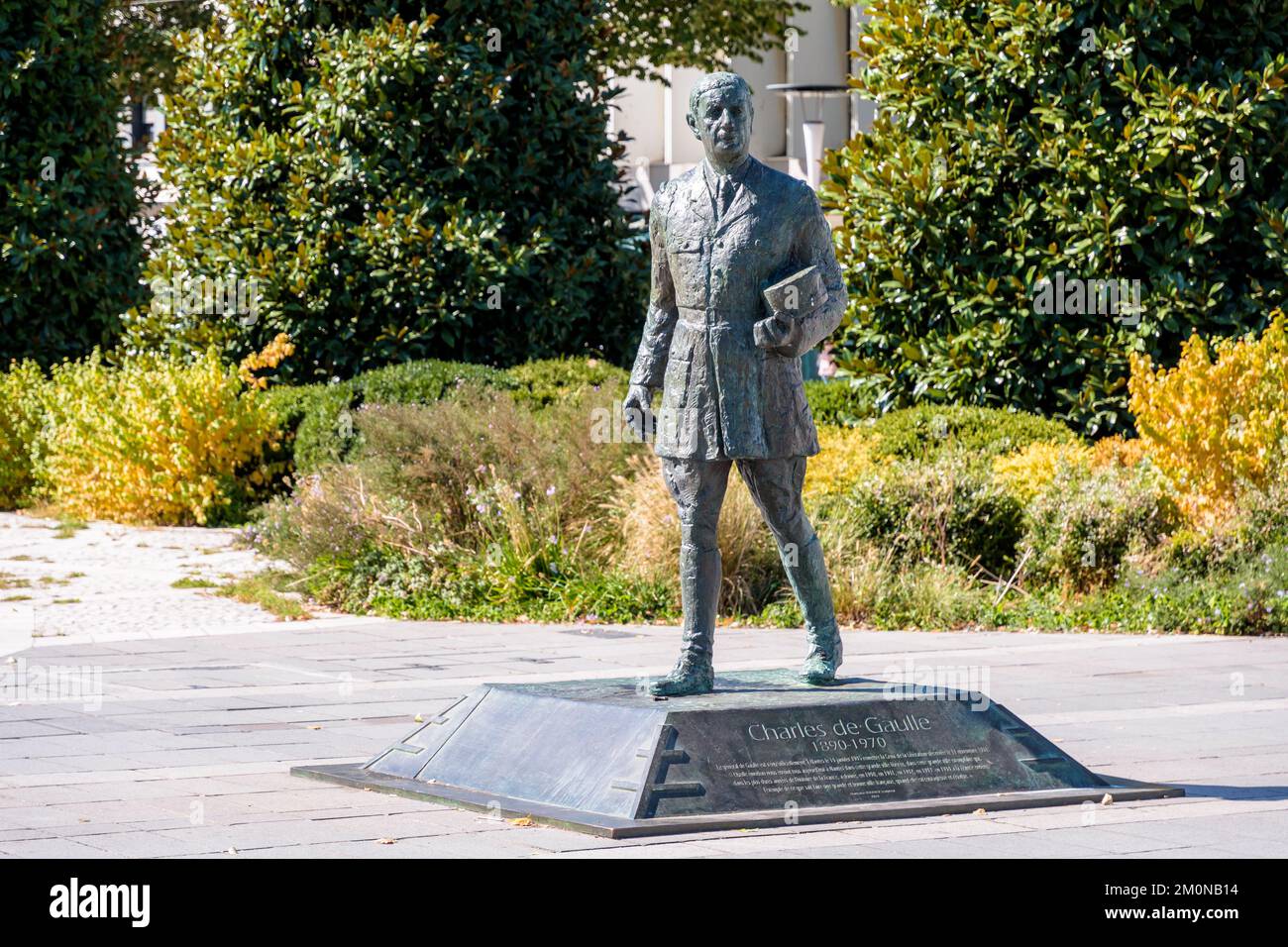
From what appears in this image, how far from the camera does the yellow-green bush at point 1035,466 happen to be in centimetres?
1248

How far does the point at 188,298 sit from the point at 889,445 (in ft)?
23.9

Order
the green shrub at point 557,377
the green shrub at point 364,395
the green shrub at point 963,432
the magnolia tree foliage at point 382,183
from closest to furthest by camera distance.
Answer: the green shrub at point 963,432 → the green shrub at point 364,395 → the green shrub at point 557,377 → the magnolia tree foliage at point 382,183

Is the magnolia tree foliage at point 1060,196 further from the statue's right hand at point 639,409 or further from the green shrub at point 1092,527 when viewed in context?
the statue's right hand at point 639,409

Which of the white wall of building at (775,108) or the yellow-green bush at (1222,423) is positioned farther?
the white wall of building at (775,108)

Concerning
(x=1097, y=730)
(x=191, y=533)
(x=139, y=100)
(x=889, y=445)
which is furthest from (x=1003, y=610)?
(x=139, y=100)

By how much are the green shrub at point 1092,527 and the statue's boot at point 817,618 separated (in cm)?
504

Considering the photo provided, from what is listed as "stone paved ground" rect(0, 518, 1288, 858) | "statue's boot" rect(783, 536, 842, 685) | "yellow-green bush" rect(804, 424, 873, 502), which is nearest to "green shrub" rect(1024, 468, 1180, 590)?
"stone paved ground" rect(0, 518, 1288, 858)

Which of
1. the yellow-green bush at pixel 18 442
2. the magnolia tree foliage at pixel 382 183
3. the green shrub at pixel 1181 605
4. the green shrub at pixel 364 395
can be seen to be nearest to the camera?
the green shrub at pixel 1181 605

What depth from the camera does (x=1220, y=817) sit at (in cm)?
655

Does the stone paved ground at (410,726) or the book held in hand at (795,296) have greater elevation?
the book held in hand at (795,296)

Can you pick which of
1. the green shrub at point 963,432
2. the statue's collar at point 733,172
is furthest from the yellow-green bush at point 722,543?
the statue's collar at point 733,172

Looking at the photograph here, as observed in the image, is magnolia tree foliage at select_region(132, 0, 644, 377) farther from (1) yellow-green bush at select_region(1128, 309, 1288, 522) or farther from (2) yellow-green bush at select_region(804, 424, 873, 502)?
(1) yellow-green bush at select_region(1128, 309, 1288, 522)

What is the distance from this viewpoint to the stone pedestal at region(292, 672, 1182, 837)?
21.0ft

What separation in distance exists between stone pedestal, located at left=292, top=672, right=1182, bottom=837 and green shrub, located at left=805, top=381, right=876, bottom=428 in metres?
7.97
